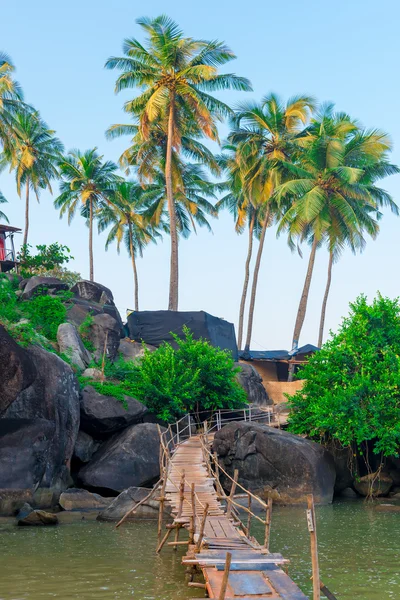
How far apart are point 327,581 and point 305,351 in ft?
95.8

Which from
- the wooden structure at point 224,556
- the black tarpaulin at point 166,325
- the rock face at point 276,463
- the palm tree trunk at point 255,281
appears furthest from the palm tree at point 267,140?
the wooden structure at point 224,556

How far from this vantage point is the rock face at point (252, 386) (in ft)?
112

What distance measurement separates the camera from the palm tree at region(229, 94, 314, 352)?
1622 inches

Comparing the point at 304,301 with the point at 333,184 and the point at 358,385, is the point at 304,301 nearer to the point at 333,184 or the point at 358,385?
the point at 333,184

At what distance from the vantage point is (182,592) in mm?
12039

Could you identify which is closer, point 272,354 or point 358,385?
point 358,385

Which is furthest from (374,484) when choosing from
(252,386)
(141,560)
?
(141,560)

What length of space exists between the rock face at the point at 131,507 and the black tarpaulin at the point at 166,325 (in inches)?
648

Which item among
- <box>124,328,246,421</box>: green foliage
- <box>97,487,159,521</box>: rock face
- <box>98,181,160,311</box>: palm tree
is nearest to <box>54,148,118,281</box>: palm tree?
<box>98,181,160,311</box>: palm tree

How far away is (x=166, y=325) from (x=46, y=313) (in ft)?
23.0

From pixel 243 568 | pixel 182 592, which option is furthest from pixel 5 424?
pixel 243 568

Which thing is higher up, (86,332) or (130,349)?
(86,332)

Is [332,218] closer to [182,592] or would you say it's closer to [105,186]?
[105,186]

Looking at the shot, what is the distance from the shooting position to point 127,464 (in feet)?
77.8
